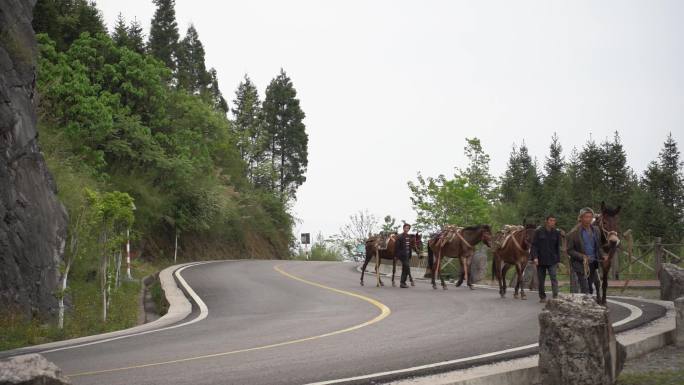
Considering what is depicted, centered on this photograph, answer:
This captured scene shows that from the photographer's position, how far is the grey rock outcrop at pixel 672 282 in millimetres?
14164

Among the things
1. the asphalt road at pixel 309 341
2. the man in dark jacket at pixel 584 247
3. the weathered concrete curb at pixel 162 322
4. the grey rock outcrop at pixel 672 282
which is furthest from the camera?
the grey rock outcrop at pixel 672 282

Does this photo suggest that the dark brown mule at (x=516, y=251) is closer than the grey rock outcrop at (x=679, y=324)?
No

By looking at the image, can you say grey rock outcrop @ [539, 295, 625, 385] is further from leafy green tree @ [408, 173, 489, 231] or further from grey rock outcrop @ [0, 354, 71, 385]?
leafy green tree @ [408, 173, 489, 231]

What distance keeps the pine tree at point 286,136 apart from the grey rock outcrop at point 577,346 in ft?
235

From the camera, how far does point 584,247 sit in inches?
511

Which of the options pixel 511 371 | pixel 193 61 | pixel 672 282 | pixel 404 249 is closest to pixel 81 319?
pixel 404 249

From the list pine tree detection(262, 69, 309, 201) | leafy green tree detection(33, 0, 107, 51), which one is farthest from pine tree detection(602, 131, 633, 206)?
leafy green tree detection(33, 0, 107, 51)

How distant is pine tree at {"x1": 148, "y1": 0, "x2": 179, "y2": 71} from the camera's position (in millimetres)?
74812

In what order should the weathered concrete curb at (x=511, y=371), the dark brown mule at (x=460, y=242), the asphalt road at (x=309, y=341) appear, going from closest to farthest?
the weathered concrete curb at (x=511, y=371) → the asphalt road at (x=309, y=341) → the dark brown mule at (x=460, y=242)

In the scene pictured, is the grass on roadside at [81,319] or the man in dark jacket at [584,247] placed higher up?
the man in dark jacket at [584,247]

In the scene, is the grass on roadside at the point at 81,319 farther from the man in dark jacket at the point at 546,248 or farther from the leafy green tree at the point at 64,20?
the leafy green tree at the point at 64,20

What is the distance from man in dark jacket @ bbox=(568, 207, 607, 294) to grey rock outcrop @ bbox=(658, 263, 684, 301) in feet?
7.92

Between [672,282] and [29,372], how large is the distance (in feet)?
45.6

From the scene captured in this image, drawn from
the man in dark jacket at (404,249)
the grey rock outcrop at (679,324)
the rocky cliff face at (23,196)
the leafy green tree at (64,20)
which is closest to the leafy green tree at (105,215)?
the rocky cliff face at (23,196)
